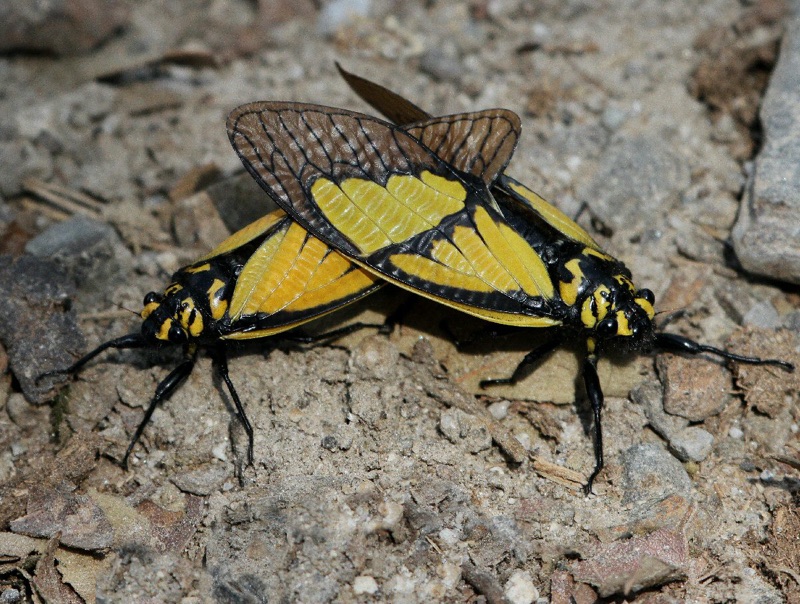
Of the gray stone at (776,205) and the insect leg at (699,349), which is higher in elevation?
the gray stone at (776,205)

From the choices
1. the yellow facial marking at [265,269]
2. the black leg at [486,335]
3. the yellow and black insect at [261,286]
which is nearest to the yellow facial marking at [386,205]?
the yellow and black insect at [261,286]

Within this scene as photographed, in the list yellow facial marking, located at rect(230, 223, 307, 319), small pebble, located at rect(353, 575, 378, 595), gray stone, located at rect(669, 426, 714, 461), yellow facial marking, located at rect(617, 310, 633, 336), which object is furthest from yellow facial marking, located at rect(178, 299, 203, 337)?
gray stone, located at rect(669, 426, 714, 461)

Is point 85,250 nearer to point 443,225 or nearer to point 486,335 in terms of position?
point 443,225

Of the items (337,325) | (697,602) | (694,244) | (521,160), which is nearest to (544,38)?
(521,160)

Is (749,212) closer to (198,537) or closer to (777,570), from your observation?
(777,570)

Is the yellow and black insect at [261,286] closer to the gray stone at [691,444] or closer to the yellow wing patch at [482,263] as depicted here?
the yellow wing patch at [482,263]

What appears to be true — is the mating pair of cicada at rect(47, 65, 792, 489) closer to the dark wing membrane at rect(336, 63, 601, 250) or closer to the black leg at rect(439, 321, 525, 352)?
the dark wing membrane at rect(336, 63, 601, 250)

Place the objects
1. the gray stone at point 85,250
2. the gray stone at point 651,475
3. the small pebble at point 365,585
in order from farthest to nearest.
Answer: the gray stone at point 85,250, the gray stone at point 651,475, the small pebble at point 365,585
